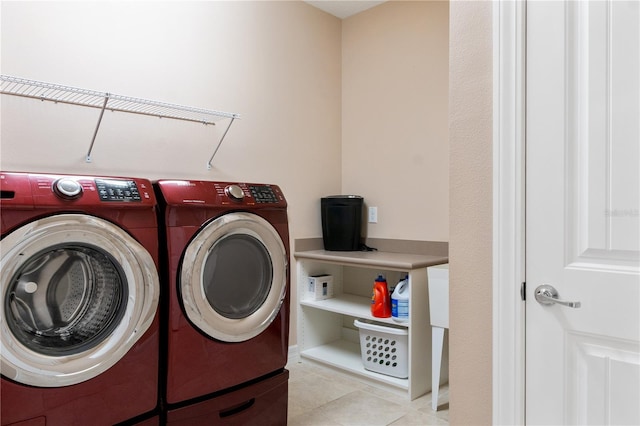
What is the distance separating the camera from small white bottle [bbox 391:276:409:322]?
2410 millimetres

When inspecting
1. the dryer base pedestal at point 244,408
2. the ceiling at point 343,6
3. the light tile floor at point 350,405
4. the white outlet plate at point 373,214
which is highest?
the ceiling at point 343,6

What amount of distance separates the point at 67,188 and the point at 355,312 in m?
1.78

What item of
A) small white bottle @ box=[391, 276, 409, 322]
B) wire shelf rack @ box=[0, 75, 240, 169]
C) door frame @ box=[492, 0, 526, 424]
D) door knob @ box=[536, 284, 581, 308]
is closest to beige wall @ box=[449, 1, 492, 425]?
door frame @ box=[492, 0, 526, 424]

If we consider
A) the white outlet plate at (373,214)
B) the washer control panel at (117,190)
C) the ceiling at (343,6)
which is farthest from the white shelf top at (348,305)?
the ceiling at (343,6)

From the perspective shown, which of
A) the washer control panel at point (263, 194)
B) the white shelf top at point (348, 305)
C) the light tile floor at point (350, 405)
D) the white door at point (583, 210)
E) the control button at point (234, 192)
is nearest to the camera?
the white door at point (583, 210)

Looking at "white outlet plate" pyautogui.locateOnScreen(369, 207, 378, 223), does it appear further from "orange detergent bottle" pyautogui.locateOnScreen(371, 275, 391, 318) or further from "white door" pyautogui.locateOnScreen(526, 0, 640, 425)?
"white door" pyautogui.locateOnScreen(526, 0, 640, 425)

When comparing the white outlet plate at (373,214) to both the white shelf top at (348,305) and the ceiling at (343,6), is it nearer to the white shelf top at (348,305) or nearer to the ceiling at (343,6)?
the white shelf top at (348,305)

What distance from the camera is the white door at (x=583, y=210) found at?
120 centimetres

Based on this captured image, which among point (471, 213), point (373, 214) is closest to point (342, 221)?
point (373, 214)

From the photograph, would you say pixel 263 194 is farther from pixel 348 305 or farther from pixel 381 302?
pixel 348 305

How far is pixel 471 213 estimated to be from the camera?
1.48m

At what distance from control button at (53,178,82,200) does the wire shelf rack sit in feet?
1.48

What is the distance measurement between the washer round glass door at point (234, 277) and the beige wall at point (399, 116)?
4.01 ft

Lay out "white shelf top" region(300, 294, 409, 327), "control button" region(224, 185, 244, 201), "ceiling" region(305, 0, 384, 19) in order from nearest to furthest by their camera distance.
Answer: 1. "control button" region(224, 185, 244, 201)
2. "white shelf top" region(300, 294, 409, 327)
3. "ceiling" region(305, 0, 384, 19)
